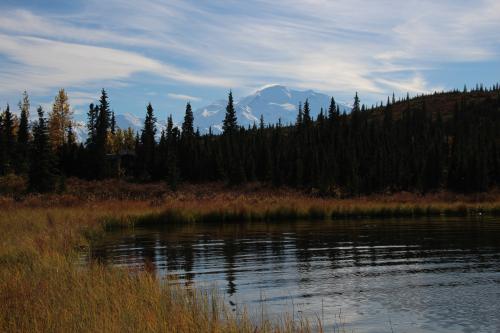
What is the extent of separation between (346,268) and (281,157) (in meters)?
66.6

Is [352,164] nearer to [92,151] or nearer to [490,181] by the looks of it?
[490,181]

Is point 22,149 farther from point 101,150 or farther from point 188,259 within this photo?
point 188,259

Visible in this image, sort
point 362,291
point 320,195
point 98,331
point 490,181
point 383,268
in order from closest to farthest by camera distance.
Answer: point 98,331 → point 362,291 → point 383,268 → point 320,195 → point 490,181

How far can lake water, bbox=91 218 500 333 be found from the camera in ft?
44.9

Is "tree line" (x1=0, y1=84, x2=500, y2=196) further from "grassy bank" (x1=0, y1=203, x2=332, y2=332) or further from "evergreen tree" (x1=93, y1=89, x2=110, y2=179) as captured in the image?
"grassy bank" (x1=0, y1=203, x2=332, y2=332)

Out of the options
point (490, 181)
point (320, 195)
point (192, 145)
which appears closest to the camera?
point (320, 195)

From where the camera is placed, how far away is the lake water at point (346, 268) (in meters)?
13.7

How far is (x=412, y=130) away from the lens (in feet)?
366

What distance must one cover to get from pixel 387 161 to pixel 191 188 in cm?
2741

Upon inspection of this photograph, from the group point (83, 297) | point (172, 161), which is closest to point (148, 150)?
point (172, 161)

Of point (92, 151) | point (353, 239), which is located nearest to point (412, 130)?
point (92, 151)

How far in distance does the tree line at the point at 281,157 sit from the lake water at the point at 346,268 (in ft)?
132

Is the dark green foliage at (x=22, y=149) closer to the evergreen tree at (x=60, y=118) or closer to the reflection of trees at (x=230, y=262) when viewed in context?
the evergreen tree at (x=60, y=118)

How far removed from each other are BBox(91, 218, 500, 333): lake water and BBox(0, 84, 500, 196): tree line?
1582 inches
